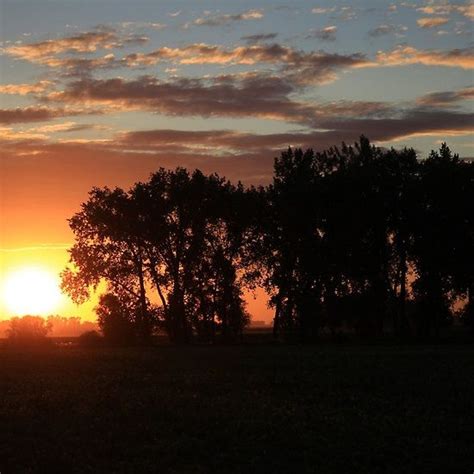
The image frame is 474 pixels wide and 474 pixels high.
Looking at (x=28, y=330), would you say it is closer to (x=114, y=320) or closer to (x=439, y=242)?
(x=114, y=320)

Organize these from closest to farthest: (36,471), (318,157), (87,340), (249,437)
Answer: (36,471) → (249,437) → (87,340) → (318,157)

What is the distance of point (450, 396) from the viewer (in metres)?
33.1

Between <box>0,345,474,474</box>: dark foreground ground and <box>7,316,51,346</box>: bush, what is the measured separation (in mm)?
41938

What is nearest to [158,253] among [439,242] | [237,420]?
[439,242]

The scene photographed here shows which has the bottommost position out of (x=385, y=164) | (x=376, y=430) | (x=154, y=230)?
(x=376, y=430)

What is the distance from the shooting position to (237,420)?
2712 cm

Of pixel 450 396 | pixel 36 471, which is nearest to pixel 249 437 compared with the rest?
pixel 36 471

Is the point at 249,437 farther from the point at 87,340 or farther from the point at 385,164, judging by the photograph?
the point at 385,164

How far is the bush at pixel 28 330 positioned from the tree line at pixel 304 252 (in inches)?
215

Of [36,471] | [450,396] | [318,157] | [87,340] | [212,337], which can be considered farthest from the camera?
[318,157]

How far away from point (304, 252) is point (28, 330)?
99.4 ft

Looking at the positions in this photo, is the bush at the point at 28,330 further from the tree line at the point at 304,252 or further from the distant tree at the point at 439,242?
the distant tree at the point at 439,242

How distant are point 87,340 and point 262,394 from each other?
54568 mm

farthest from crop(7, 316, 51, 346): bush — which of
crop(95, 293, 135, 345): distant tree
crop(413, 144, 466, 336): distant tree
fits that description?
crop(413, 144, 466, 336): distant tree
